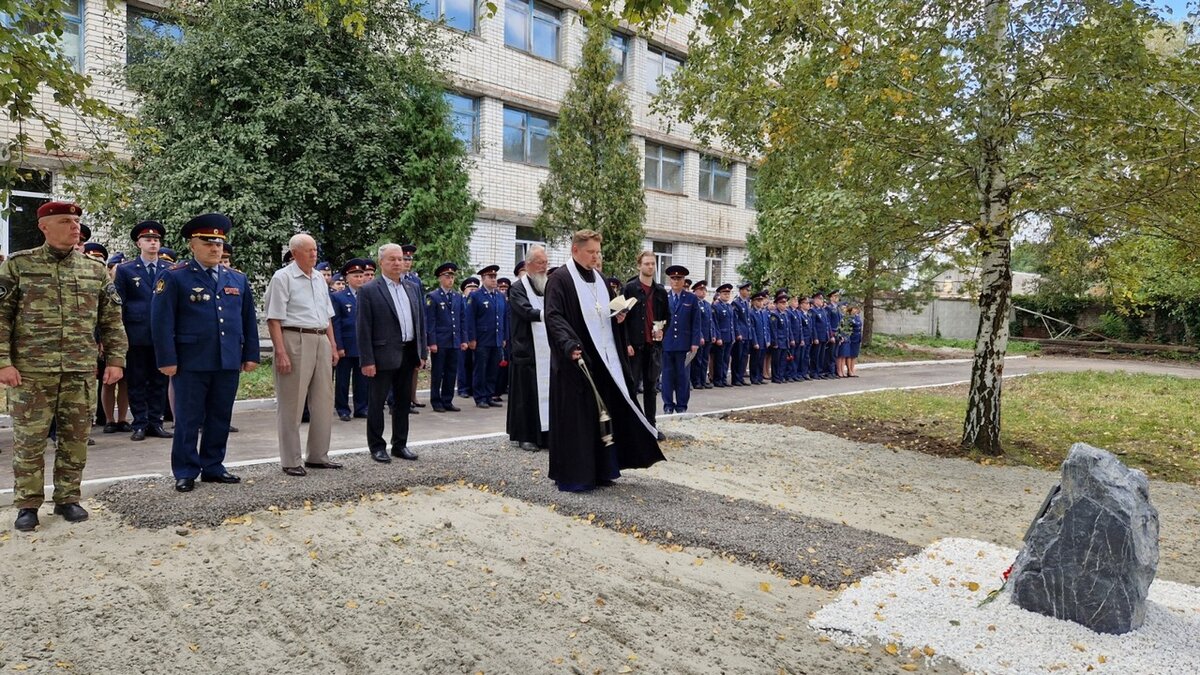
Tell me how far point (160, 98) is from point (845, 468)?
13.7m

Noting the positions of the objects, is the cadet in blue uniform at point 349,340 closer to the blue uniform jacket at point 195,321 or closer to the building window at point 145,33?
the blue uniform jacket at point 195,321

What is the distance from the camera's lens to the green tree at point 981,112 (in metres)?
7.14

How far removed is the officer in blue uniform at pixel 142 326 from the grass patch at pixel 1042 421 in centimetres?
728

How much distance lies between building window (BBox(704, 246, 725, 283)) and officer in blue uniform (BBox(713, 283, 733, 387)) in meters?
12.1

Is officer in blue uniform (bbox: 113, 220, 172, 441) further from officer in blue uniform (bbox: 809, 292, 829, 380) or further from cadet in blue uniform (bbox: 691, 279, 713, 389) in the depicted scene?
officer in blue uniform (bbox: 809, 292, 829, 380)

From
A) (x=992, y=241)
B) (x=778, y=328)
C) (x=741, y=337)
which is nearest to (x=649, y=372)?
(x=992, y=241)

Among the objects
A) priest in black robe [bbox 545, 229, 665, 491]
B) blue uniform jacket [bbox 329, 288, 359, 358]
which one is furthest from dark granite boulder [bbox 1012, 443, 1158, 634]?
blue uniform jacket [bbox 329, 288, 359, 358]

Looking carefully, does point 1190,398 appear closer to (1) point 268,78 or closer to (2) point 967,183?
(2) point 967,183

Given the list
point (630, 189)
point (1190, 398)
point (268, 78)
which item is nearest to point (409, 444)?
point (268, 78)

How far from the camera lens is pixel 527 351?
837 centimetres

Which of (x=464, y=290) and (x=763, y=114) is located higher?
(x=763, y=114)

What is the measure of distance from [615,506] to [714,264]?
23.8 meters

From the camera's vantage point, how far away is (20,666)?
341 cm

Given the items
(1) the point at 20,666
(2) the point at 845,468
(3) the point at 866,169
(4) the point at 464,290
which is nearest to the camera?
(1) the point at 20,666
